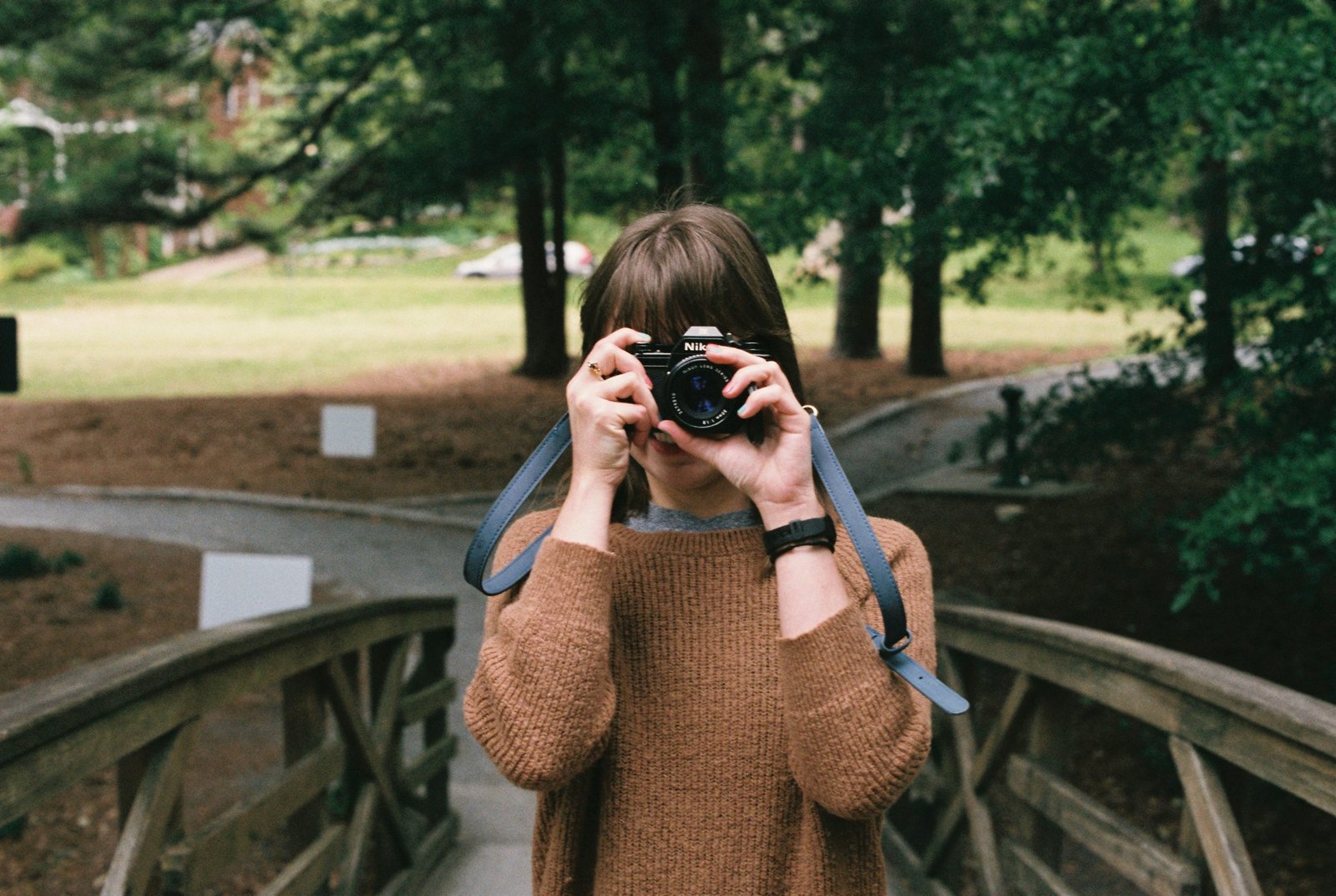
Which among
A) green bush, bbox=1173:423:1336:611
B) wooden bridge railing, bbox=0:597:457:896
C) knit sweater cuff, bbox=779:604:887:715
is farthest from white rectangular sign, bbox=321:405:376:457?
knit sweater cuff, bbox=779:604:887:715

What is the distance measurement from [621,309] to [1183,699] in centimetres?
127

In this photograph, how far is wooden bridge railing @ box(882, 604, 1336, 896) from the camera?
1.93 meters

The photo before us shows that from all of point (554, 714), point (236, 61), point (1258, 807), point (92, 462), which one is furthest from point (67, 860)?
point (236, 61)

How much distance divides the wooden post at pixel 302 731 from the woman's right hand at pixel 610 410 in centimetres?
176

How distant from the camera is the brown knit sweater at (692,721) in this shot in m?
1.46

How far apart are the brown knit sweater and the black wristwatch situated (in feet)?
0.27

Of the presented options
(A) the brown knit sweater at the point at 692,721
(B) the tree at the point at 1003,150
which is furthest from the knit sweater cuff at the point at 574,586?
(B) the tree at the point at 1003,150

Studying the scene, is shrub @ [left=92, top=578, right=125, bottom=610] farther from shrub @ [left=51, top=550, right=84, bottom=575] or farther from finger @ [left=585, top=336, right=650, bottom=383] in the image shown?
finger @ [left=585, top=336, right=650, bottom=383]

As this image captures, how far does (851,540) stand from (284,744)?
1986 millimetres

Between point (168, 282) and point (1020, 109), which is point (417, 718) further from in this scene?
point (168, 282)

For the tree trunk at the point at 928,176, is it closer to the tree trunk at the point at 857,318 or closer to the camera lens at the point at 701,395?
the camera lens at the point at 701,395

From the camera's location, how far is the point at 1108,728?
5.71 m

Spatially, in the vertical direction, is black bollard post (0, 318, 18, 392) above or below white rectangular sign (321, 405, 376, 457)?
above

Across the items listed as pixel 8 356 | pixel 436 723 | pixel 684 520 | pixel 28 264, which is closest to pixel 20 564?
pixel 436 723
